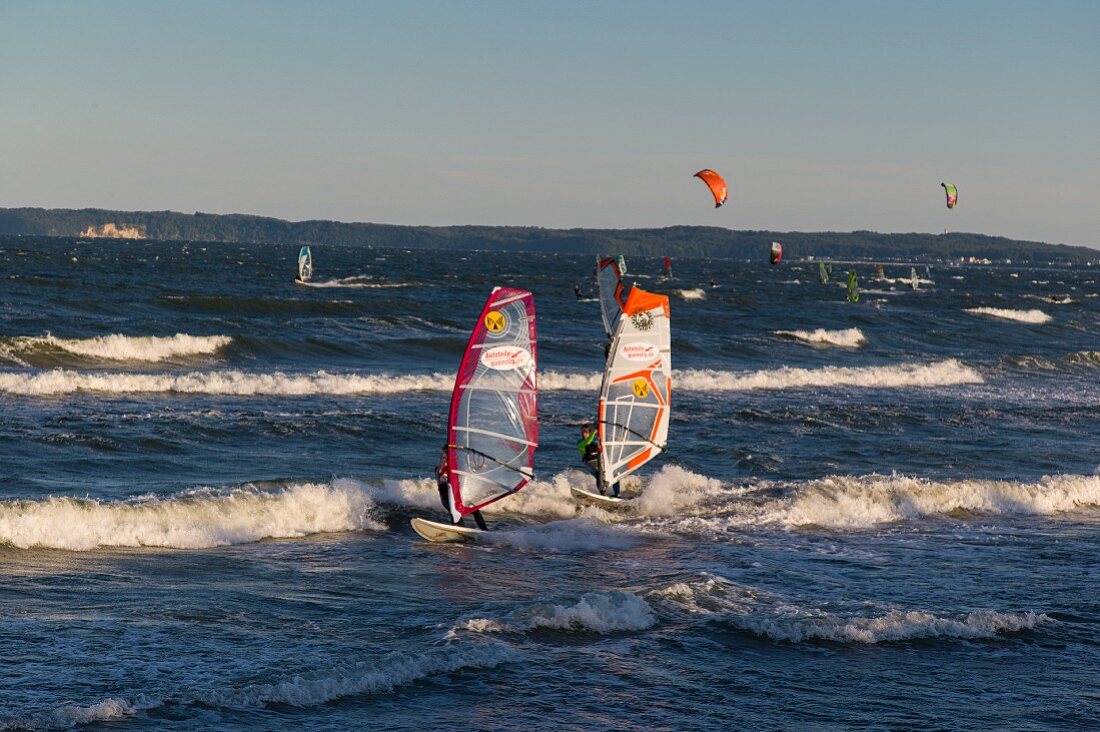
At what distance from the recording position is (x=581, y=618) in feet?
34.4

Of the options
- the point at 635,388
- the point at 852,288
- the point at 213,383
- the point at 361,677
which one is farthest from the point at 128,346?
the point at 852,288

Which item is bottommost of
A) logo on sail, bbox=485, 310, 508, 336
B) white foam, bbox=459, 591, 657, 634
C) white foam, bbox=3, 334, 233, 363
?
white foam, bbox=459, 591, 657, 634

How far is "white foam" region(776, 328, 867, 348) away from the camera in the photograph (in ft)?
141

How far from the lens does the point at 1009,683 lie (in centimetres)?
945

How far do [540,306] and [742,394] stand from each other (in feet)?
94.6

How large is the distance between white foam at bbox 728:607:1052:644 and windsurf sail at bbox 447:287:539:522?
13.3ft

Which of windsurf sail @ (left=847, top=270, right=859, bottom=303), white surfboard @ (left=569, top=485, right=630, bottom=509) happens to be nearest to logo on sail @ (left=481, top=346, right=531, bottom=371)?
white surfboard @ (left=569, top=485, right=630, bottom=509)

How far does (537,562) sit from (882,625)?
12.4 ft

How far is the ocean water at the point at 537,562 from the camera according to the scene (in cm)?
875

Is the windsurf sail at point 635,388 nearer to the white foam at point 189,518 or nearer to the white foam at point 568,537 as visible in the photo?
the white foam at point 568,537

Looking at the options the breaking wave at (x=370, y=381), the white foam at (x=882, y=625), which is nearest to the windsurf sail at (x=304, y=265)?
the breaking wave at (x=370, y=381)

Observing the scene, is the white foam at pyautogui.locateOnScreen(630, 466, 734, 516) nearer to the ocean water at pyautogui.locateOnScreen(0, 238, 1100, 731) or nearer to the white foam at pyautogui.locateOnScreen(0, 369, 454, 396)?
the ocean water at pyautogui.locateOnScreen(0, 238, 1100, 731)

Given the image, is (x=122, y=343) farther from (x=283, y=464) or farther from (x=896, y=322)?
(x=896, y=322)

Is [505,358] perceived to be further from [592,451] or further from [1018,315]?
[1018,315]
